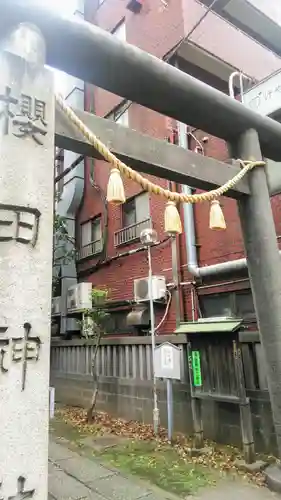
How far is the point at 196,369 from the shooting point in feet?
21.1

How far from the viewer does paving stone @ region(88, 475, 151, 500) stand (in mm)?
4602

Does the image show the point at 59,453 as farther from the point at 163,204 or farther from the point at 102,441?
the point at 163,204

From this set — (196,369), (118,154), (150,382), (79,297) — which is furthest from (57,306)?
(118,154)

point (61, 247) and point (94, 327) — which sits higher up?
point (61, 247)

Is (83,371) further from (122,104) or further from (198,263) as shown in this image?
(122,104)

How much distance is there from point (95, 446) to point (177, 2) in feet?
38.5

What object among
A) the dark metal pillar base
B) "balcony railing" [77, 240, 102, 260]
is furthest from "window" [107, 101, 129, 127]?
the dark metal pillar base

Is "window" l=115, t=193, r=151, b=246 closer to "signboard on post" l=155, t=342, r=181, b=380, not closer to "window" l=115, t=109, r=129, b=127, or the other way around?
"window" l=115, t=109, r=129, b=127

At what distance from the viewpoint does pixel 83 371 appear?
10.3m

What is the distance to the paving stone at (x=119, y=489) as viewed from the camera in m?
4.60

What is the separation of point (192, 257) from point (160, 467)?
467cm

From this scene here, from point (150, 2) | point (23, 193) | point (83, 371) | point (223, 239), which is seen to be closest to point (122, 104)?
point (150, 2)

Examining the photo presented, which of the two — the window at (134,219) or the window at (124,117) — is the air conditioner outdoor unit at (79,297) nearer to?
the window at (134,219)

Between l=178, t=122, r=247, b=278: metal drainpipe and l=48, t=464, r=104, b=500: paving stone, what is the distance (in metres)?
4.97
